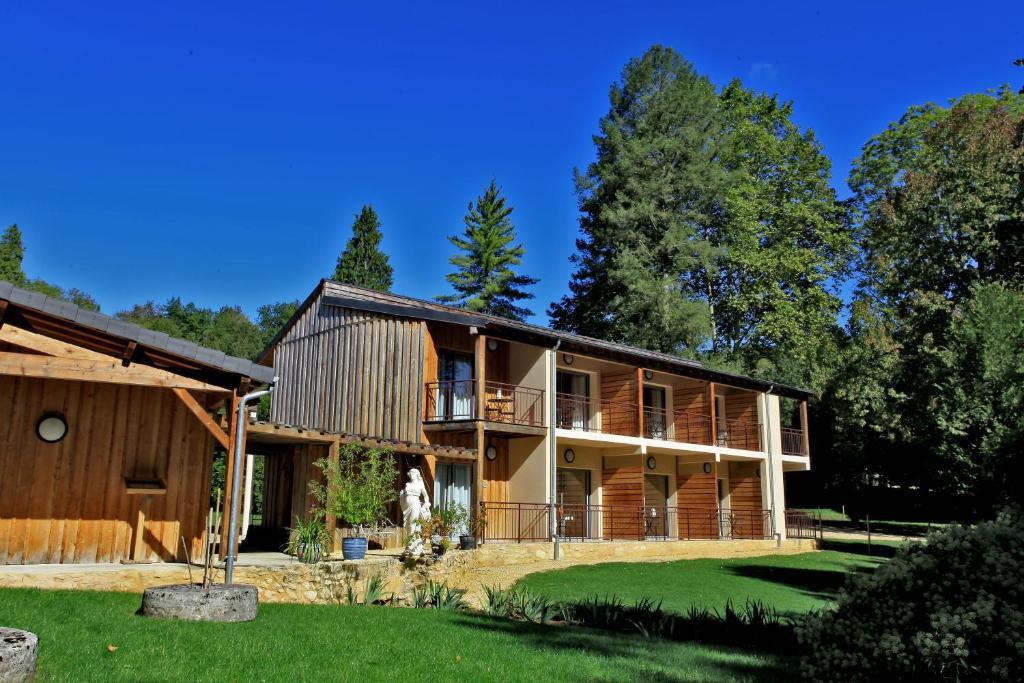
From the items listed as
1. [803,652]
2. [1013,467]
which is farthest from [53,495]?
[1013,467]

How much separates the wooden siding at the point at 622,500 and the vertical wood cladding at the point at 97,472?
1225 centimetres

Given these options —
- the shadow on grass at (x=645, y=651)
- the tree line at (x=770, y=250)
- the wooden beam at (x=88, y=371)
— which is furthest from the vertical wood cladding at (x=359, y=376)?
the tree line at (x=770, y=250)

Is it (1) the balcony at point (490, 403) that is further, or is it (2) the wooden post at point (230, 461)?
(1) the balcony at point (490, 403)

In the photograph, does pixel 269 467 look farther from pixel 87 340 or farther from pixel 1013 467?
pixel 1013 467

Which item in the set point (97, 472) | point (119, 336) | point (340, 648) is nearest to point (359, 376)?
point (97, 472)

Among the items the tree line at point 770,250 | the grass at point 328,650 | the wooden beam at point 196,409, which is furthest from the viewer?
the tree line at point 770,250

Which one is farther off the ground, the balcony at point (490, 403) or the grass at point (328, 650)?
the balcony at point (490, 403)

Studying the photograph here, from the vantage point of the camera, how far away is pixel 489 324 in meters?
17.8

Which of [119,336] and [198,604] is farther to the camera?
[119,336]

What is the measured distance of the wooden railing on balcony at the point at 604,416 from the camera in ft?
72.1

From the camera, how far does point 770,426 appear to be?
85.4 ft

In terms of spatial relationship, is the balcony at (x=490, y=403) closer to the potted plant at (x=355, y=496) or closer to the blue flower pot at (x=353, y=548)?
the potted plant at (x=355, y=496)

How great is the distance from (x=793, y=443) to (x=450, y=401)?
14.9m

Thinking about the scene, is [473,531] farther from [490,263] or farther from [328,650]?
[490,263]
